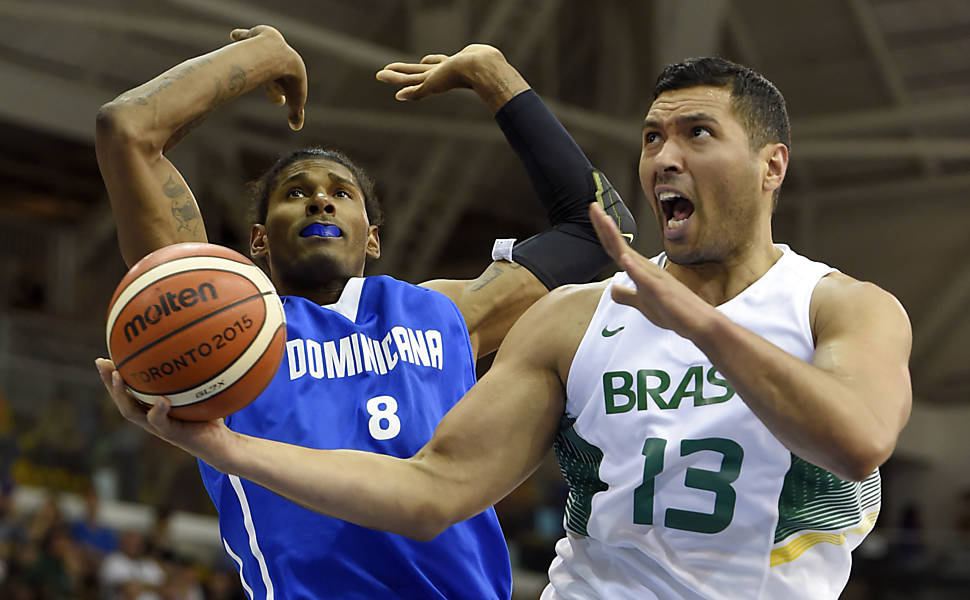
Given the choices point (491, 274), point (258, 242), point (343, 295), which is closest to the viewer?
point (343, 295)

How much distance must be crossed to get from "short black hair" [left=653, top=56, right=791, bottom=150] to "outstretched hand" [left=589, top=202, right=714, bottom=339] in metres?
0.74

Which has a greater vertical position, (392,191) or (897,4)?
(897,4)

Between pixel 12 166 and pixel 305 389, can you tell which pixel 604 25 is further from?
pixel 305 389

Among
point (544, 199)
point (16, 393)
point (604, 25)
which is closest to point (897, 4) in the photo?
point (604, 25)

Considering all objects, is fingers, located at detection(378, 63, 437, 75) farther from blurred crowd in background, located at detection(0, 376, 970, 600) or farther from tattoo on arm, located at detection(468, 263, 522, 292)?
blurred crowd in background, located at detection(0, 376, 970, 600)

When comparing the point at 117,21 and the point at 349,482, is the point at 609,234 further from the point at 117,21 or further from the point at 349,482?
the point at 117,21

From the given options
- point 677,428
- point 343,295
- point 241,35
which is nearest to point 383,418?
point 343,295

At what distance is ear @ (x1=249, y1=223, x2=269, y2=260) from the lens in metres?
4.21

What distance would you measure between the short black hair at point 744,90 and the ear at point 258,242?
1.67m

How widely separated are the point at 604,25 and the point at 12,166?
10.5 meters

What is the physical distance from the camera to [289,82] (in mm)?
4164

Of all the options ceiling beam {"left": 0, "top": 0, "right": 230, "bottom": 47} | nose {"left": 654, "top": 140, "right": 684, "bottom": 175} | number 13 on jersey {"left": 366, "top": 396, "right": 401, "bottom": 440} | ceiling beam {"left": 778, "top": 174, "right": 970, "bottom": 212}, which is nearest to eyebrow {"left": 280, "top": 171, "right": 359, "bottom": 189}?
number 13 on jersey {"left": 366, "top": 396, "right": 401, "bottom": 440}

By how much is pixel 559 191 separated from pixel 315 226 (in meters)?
0.93

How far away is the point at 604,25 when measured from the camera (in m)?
19.6
